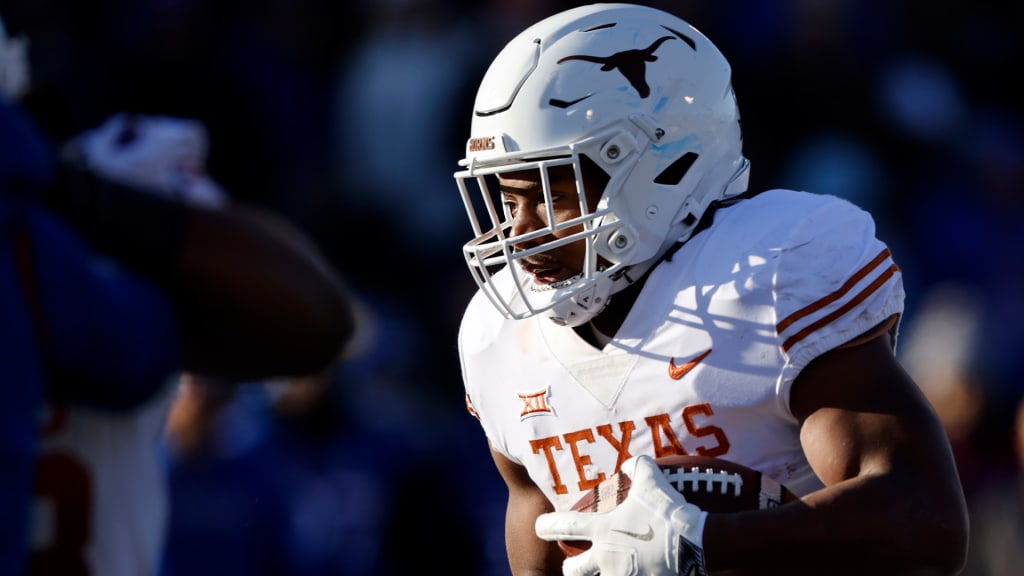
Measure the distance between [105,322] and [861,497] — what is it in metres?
1.18

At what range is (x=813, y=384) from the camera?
245 centimetres

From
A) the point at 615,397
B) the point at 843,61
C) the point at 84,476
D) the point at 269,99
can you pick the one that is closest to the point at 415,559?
the point at 269,99

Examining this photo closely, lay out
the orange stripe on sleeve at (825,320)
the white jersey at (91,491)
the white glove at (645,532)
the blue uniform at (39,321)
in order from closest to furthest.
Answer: the blue uniform at (39,321), the white jersey at (91,491), the white glove at (645,532), the orange stripe on sleeve at (825,320)

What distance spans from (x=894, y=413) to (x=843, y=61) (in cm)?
463

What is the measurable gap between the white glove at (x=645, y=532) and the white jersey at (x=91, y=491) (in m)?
0.70

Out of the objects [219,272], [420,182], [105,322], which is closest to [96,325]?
[105,322]

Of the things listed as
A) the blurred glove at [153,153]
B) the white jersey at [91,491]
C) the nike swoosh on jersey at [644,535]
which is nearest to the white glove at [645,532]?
the nike swoosh on jersey at [644,535]

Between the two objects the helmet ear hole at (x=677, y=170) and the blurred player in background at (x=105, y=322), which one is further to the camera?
the helmet ear hole at (x=677, y=170)

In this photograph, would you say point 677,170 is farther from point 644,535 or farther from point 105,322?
point 105,322

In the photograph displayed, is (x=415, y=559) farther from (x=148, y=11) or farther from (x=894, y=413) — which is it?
(x=894, y=413)

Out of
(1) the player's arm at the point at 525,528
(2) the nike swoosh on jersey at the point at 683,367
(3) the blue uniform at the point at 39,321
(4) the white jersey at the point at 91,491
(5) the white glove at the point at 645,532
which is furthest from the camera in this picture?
(1) the player's arm at the point at 525,528

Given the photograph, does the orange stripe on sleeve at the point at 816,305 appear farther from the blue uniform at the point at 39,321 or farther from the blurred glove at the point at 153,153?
the blurred glove at the point at 153,153

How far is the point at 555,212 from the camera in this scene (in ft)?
8.89

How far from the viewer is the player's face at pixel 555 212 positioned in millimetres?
2703
